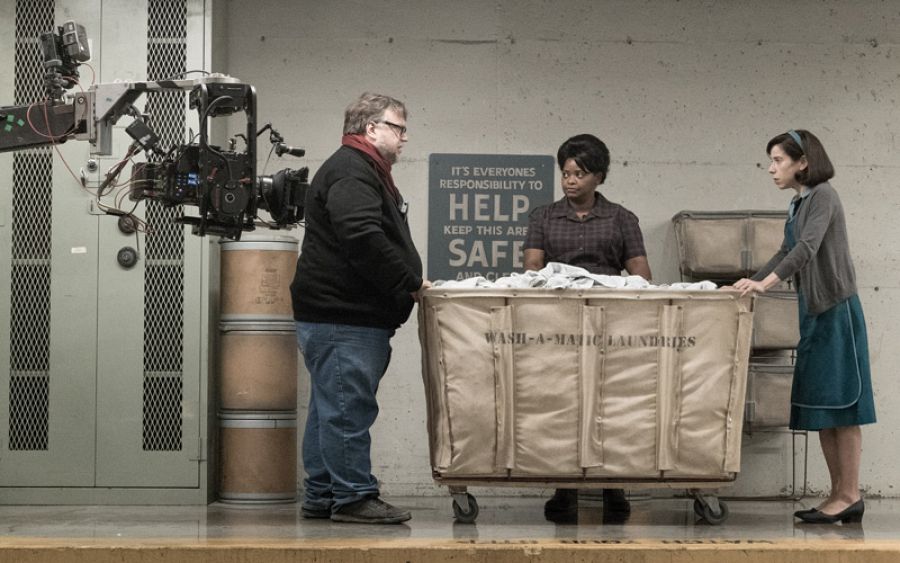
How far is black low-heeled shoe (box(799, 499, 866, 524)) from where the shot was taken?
5059mm

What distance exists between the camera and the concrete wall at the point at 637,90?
6516 mm

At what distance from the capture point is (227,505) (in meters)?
5.83

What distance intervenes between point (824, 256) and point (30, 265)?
369 centimetres

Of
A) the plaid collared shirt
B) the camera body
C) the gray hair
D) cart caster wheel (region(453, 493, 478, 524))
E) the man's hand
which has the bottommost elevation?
cart caster wheel (region(453, 493, 478, 524))

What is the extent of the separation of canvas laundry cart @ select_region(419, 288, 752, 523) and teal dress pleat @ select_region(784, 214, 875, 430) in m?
0.46

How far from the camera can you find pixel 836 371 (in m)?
4.99

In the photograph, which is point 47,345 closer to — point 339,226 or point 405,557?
point 339,226

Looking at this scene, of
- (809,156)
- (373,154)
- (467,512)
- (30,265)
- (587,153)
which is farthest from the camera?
(30,265)

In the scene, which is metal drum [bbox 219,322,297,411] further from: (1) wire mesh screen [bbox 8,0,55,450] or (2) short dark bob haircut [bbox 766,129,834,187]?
(2) short dark bob haircut [bbox 766,129,834,187]

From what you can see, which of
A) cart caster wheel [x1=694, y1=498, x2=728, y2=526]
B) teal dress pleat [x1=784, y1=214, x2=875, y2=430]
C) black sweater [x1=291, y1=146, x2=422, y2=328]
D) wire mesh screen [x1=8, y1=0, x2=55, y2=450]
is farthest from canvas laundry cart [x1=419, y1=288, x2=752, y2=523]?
wire mesh screen [x1=8, y1=0, x2=55, y2=450]

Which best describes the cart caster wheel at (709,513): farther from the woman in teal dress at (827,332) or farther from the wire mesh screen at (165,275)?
the wire mesh screen at (165,275)

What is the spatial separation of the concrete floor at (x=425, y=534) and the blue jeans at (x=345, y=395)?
192 millimetres

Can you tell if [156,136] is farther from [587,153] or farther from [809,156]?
[809,156]

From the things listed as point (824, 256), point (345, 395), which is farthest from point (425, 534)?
point (824, 256)
